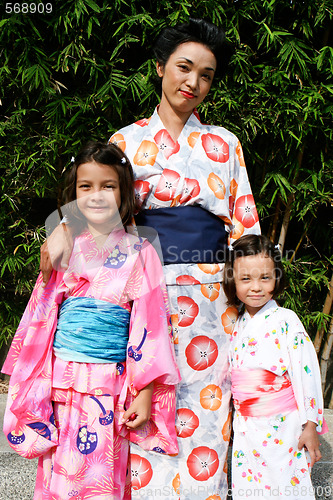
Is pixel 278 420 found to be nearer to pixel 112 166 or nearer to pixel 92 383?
pixel 92 383

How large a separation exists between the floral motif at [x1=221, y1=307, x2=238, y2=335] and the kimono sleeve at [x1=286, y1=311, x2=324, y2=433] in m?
0.31

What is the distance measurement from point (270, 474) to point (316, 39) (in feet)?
9.44

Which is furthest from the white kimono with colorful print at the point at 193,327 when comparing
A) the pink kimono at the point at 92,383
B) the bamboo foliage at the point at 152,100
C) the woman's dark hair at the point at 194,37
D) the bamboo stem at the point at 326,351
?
the bamboo stem at the point at 326,351

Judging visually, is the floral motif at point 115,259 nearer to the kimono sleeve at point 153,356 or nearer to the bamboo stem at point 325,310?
the kimono sleeve at point 153,356

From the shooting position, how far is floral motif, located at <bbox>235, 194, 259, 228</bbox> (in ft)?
7.73

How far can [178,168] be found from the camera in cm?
223

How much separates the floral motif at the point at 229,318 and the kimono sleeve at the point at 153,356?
0.32 meters

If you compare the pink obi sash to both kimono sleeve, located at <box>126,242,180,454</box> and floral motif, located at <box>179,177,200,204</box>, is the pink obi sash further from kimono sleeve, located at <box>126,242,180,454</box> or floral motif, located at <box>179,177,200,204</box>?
floral motif, located at <box>179,177,200,204</box>

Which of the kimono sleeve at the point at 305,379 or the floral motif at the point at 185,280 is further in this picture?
the floral motif at the point at 185,280

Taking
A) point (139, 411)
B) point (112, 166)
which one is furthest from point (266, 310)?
point (112, 166)

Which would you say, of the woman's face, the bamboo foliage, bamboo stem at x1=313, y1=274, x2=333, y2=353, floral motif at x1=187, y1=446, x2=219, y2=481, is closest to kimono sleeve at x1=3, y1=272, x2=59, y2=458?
floral motif at x1=187, y1=446, x2=219, y2=481

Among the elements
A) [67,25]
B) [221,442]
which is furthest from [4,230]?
[221,442]

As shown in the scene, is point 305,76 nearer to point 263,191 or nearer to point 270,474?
point 263,191

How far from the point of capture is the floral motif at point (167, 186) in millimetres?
2213
